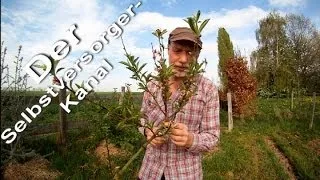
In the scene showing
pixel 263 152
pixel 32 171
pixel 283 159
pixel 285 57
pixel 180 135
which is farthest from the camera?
pixel 285 57

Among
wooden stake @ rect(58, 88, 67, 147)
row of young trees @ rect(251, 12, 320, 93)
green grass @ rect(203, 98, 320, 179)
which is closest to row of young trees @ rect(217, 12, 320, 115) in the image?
row of young trees @ rect(251, 12, 320, 93)

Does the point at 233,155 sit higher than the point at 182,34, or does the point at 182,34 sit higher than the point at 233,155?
the point at 182,34

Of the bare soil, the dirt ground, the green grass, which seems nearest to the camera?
the dirt ground

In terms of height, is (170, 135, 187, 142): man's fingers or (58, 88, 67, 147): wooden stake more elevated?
(170, 135, 187, 142): man's fingers

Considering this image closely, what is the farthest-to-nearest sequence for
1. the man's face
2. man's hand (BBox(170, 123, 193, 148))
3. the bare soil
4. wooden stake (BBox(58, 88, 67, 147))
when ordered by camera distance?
the bare soil, wooden stake (BBox(58, 88, 67, 147)), the man's face, man's hand (BBox(170, 123, 193, 148))

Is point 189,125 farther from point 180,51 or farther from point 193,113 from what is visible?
point 180,51

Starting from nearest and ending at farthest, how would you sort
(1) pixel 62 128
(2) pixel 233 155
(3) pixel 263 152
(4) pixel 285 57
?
(1) pixel 62 128 < (2) pixel 233 155 < (3) pixel 263 152 < (4) pixel 285 57

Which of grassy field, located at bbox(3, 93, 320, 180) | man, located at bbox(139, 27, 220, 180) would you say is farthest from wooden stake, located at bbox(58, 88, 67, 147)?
man, located at bbox(139, 27, 220, 180)

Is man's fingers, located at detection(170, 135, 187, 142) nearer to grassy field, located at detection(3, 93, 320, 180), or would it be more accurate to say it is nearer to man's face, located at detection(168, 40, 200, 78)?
man's face, located at detection(168, 40, 200, 78)

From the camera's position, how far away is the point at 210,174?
695 cm

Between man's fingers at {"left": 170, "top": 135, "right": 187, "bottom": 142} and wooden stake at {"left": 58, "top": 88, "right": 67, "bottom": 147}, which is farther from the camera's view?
wooden stake at {"left": 58, "top": 88, "right": 67, "bottom": 147}

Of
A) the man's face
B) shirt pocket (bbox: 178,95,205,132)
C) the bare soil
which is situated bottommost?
the bare soil

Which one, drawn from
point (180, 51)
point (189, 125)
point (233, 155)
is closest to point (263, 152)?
point (233, 155)

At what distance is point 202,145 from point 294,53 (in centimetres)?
4023
